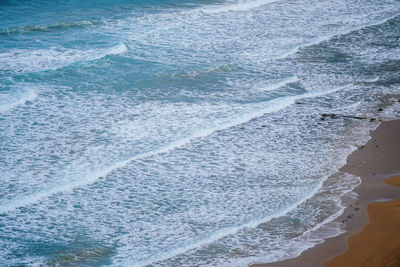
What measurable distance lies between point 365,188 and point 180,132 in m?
4.02

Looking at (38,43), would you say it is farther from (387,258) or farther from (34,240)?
(387,258)

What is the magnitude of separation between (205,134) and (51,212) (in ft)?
12.5

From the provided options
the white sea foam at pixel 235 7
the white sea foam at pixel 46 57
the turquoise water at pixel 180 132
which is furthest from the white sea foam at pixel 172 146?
the white sea foam at pixel 235 7

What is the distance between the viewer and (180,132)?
11828 millimetres

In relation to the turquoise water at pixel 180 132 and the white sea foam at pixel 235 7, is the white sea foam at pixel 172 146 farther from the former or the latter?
the white sea foam at pixel 235 7

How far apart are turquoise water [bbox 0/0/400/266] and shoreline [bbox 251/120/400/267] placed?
178mm

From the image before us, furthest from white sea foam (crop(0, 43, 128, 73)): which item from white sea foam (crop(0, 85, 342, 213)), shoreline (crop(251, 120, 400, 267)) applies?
shoreline (crop(251, 120, 400, 267))

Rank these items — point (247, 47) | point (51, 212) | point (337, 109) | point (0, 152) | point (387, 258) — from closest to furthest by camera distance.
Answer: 1. point (387, 258)
2. point (51, 212)
3. point (0, 152)
4. point (337, 109)
5. point (247, 47)

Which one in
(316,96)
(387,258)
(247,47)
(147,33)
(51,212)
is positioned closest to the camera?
(387,258)

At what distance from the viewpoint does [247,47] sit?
18.1 metres

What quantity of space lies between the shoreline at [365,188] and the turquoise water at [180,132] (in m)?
0.18

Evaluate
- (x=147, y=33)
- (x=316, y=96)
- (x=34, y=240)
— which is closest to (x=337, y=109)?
(x=316, y=96)

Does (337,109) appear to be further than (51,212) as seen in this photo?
Yes

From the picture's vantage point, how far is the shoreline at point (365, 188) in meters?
7.45
